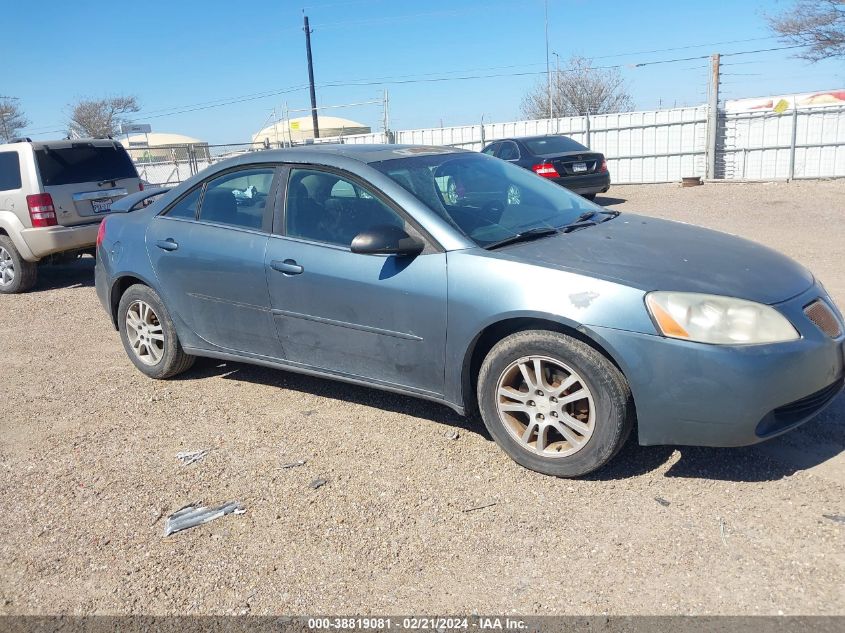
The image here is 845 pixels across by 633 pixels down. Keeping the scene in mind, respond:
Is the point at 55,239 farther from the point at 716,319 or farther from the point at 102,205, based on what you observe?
the point at 716,319

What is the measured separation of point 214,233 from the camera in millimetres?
4664

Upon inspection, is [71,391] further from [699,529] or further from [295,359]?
[699,529]

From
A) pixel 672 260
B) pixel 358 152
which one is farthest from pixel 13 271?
pixel 672 260

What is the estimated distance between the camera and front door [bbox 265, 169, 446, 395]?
12.4 ft

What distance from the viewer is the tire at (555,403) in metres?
3.29

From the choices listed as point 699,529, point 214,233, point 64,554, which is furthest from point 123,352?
point 699,529

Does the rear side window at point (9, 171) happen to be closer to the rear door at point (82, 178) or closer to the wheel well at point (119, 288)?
the rear door at point (82, 178)

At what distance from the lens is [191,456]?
13.3ft

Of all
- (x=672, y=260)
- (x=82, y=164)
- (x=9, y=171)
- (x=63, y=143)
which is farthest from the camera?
(x=82, y=164)

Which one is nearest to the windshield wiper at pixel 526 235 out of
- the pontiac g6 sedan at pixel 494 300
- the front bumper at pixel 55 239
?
the pontiac g6 sedan at pixel 494 300

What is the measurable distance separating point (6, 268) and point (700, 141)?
16.8 meters

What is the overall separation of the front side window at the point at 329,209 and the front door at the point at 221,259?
0.67 ft

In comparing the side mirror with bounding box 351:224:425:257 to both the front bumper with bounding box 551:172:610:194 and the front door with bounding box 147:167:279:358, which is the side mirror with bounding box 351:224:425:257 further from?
the front bumper with bounding box 551:172:610:194

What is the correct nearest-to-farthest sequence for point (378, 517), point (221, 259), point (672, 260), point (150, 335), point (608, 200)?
point (378, 517) < point (672, 260) < point (221, 259) < point (150, 335) < point (608, 200)
